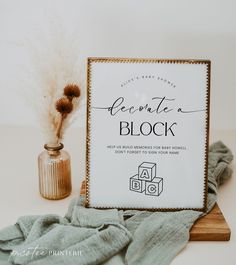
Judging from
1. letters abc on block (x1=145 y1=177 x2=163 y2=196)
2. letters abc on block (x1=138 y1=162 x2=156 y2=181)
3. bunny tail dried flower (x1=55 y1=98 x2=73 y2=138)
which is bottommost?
letters abc on block (x1=145 y1=177 x2=163 y2=196)

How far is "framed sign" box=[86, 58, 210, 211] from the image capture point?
3.30 feet

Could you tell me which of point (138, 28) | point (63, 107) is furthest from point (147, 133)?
point (138, 28)

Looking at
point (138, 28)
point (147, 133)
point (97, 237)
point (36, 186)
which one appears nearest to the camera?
point (97, 237)

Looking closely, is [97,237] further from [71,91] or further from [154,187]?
[71,91]

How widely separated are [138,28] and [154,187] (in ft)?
Result: 2.10

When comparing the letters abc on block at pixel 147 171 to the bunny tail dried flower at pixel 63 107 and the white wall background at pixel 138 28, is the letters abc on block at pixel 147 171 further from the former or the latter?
the white wall background at pixel 138 28

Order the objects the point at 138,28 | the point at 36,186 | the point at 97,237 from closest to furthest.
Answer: the point at 97,237, the point at 36,186, the point at 138,28

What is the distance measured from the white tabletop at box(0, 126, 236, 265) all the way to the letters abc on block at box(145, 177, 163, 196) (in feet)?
0.48

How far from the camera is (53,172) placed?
1.12m

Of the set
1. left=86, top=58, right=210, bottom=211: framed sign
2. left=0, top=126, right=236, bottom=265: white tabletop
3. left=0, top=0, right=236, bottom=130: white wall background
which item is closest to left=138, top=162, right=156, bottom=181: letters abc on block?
left=86, top=58, right=210, bottom=211: framed sign

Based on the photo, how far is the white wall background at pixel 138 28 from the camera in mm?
1439

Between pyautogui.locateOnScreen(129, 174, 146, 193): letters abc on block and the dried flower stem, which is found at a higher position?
the dried flower stem

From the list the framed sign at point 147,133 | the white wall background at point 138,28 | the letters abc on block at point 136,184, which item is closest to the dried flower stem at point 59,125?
the framed sign at point 147,133

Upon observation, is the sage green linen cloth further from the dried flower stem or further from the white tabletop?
the dried flower stem
